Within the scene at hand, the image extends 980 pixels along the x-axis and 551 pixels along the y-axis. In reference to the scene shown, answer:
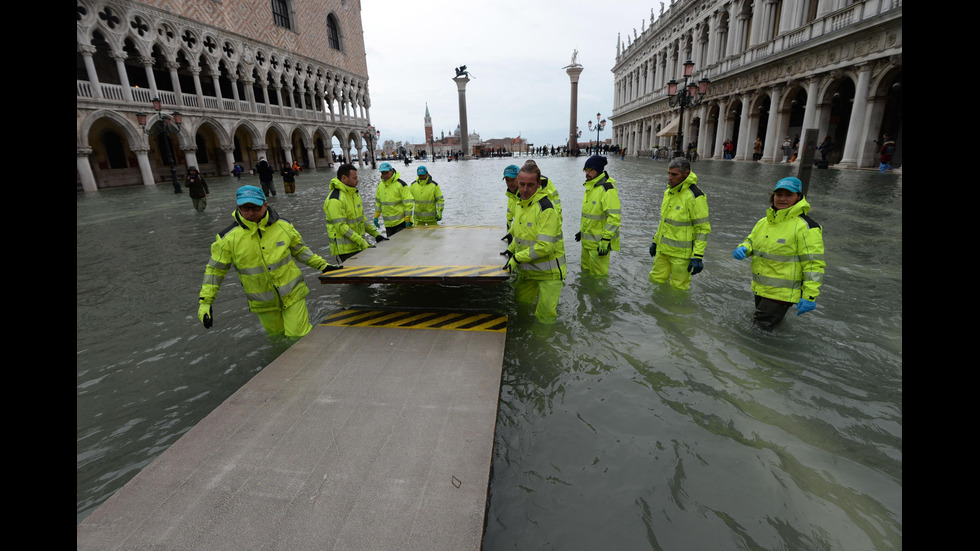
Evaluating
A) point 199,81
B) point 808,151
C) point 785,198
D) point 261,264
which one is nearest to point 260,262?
point 261,264

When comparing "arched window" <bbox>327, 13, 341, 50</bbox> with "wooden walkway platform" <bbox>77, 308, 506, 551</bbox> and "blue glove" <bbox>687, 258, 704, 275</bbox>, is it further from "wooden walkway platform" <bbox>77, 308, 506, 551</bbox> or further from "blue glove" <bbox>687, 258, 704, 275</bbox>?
"wooden walkway platform" <bbox>77, 308, 506, 551</bbox>

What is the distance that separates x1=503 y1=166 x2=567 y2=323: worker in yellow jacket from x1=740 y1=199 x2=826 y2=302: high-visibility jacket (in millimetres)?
2155

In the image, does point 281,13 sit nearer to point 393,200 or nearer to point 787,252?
point 393,200

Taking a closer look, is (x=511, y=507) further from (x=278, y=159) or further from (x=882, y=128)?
(x=278, y=159)

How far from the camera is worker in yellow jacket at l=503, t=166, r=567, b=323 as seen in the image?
14.6 ft

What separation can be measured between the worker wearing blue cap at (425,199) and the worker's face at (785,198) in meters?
5.76

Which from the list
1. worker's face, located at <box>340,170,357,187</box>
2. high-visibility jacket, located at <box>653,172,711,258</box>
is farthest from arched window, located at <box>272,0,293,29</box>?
high-visibility jacket, located at <box>653,172,711,258</box>

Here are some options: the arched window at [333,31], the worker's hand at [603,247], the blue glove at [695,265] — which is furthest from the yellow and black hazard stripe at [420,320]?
the arched window at [333,31]

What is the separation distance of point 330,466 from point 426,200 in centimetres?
634

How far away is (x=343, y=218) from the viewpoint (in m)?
6.34

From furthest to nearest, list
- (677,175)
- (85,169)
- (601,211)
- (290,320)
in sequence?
(85,169), (601,211), (677,175), (290,320)

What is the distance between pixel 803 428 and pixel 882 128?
25378 millimetres

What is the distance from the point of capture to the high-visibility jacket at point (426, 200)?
27.1 ft

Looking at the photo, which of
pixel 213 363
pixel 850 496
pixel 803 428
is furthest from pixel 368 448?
pixel 803 428
